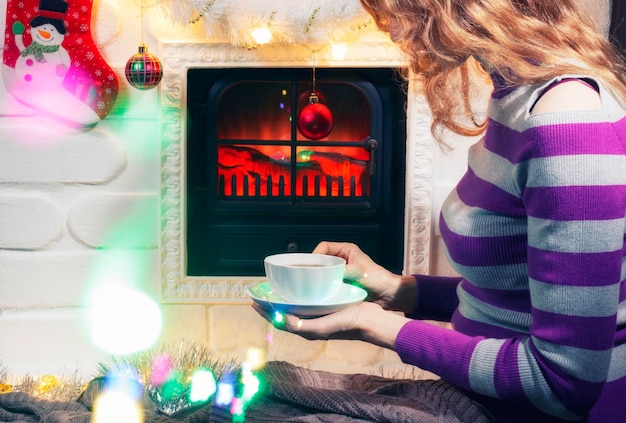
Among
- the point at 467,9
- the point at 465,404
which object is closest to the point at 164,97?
the point at 467,9

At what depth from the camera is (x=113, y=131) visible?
146cm

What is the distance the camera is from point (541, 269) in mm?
718

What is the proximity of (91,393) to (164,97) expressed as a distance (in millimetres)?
701

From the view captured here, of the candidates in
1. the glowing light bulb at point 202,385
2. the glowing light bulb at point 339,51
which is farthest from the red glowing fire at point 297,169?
the glowing light bulb at point 202,385

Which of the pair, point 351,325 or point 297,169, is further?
point 297,169

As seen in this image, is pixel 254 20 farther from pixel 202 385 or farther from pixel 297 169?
pixel 202 385

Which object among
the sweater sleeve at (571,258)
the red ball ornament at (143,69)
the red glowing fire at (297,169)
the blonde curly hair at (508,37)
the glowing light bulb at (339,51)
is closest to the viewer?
the sweater sleeve at (571,258)

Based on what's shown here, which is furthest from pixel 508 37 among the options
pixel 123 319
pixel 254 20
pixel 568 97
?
pixel 123 319

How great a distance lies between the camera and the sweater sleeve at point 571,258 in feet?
2.25

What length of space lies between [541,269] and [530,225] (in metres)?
0.05

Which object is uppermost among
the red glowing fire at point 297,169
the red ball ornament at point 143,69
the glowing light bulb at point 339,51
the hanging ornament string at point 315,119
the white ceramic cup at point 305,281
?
the glowing light bulb at point 339,51

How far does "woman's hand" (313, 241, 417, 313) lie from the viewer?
1.14m

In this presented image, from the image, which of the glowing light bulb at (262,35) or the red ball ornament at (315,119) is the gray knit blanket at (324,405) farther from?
the glowing light bulb at (262,35)

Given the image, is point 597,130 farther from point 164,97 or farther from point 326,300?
point 164,97
